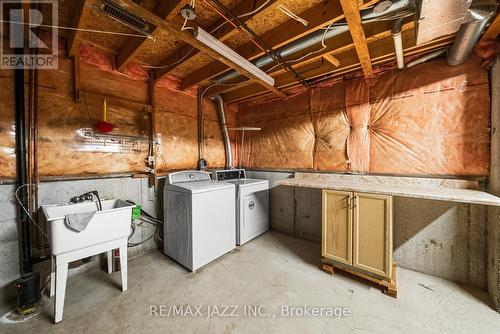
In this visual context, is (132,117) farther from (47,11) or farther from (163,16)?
(163,16)

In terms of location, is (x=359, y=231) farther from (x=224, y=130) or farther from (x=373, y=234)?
(x=224, y=130)

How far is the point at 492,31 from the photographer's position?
1528mm

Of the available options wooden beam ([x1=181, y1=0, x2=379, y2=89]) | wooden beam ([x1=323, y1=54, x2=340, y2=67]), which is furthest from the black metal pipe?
wooden beam ([x1=323, y1=54, x2=340, y2=67])

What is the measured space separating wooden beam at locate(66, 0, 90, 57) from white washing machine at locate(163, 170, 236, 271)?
5.23ft

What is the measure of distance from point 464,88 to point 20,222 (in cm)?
443

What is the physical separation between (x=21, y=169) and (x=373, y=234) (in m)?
3.36

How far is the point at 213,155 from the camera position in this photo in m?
3.54

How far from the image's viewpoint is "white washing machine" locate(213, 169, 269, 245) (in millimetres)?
2727

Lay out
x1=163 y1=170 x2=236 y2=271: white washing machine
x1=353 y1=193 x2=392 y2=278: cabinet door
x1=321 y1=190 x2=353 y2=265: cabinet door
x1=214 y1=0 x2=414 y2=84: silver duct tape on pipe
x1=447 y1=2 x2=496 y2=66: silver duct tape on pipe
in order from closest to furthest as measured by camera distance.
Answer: x1=447 y1=2 x2=496 y2=66: silver duct tape on pipe
x1=214 y1=0 x2=414 y2=84: silver duct tape on pipe
x1=353 y1=193 x2=392 y2=278: cabinet door
x1=321 y1=190 x2=353 y2=265: cabinet door
x1=163 y1=170 x2=236 y2=271: white washing machine

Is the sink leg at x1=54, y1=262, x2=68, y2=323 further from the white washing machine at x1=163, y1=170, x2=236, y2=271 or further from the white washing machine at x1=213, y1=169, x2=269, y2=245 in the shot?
the white washing machine at x1=213, y1=169, x2=269, y2=245

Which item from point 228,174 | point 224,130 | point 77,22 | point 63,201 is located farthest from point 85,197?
point 224,130

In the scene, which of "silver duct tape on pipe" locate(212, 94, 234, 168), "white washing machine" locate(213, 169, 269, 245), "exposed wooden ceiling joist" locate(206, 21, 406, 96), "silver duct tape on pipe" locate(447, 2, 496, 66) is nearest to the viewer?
"silver duct tape on pipe" locate(447, 2, 496, 66)

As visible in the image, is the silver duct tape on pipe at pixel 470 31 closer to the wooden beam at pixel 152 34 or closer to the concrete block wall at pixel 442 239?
the concrete block wall at pixel 442 239

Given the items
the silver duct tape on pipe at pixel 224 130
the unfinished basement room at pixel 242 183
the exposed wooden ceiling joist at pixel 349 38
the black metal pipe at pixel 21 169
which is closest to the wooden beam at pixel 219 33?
the unfinished basement room at pixel 242 183
